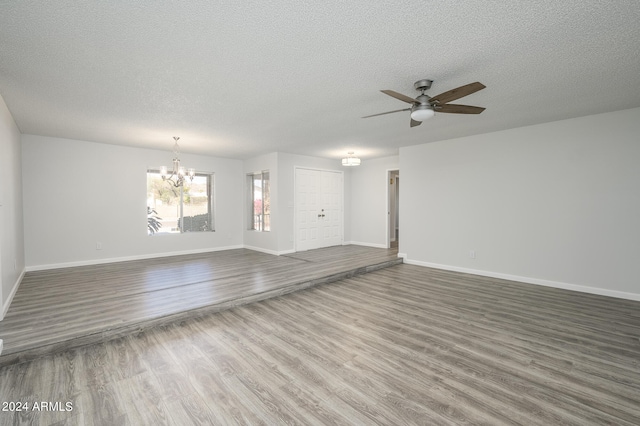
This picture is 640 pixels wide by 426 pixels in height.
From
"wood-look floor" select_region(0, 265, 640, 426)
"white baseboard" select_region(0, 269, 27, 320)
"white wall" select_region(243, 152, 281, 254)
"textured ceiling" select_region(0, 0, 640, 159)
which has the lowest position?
"wood-look floor" select_region(0, 265, 640, 426)

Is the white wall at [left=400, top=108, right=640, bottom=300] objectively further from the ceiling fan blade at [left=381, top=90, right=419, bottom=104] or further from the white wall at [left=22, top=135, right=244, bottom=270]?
the white wall at [left=22, top=135, right=244, bottom=270]

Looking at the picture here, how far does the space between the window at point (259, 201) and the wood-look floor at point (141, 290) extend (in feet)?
3.44

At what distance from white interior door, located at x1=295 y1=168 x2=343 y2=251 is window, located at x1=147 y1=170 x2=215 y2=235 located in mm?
2420

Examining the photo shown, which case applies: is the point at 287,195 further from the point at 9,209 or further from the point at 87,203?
the point at 9,209

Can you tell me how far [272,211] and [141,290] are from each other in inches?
135

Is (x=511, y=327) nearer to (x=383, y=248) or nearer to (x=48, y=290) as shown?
(x=383, y=248)

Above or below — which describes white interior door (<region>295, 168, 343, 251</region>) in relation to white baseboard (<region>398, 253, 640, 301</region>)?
above

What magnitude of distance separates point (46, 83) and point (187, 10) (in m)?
2.30

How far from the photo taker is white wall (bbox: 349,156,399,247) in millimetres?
7664

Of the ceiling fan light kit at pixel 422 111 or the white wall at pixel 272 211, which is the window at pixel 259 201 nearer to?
the white wall at pixel 272 211

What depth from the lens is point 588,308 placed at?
360 cm

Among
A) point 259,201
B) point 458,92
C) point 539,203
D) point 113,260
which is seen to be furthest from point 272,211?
point 539,203

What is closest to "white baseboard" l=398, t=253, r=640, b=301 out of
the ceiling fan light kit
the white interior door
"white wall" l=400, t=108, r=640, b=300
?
"white wall" l=400, t=108, r=640, b=300

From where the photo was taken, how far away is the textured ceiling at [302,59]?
1864 mm
